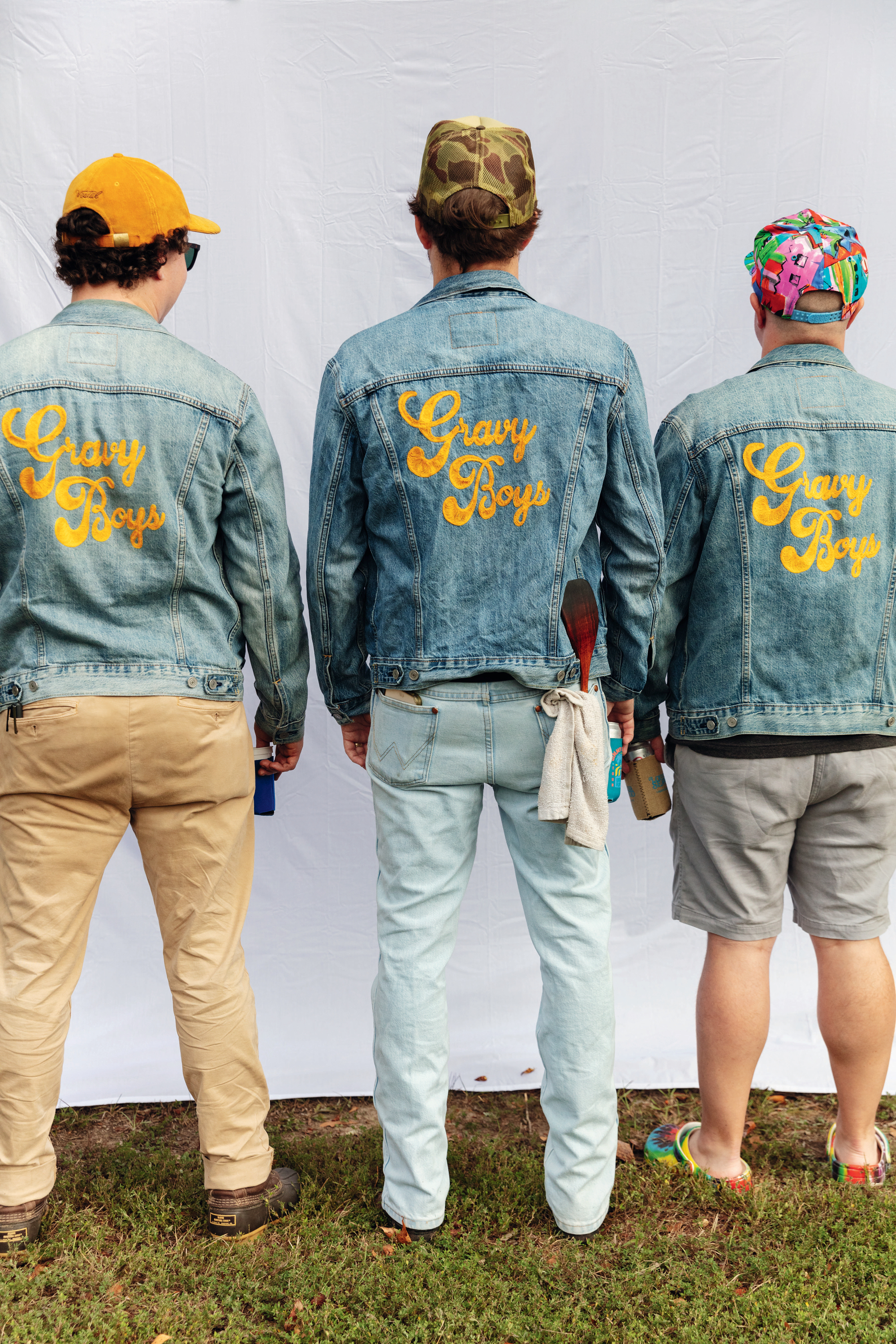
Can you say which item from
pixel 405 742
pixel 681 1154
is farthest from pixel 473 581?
pixel 681 1154

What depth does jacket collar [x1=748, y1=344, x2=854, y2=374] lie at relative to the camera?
220 cm

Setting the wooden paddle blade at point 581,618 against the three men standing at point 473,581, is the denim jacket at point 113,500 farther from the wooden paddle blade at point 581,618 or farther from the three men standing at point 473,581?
the wooden paddle blade at point 581,618

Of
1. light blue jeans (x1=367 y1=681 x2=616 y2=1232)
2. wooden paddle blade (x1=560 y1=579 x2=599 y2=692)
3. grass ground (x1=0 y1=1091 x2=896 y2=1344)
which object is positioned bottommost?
grass ground (x1=0 y1=1091 x2=896 y2=1344)

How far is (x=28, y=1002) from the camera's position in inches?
80.7

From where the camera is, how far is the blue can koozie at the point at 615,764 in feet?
6.89

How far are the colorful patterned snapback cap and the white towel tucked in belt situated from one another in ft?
Answer: 3.00

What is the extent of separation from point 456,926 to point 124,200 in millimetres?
1480

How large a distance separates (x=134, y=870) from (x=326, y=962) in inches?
23.1

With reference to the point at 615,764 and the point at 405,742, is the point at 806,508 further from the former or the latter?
the point at 405,742

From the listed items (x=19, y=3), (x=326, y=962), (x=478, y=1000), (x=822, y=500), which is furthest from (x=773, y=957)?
(x=19, y=3)

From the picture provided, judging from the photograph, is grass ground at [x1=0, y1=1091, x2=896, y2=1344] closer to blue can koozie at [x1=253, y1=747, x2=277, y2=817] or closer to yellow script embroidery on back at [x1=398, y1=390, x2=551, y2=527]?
blue can koozie at [x1=253, y1=747, x2=277, y2=817]

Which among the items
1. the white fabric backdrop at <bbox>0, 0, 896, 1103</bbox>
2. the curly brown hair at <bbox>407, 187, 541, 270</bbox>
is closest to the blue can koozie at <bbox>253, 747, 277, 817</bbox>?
the white fabric backdrop at <bbox>0, 0, 896, 1103</bbox>

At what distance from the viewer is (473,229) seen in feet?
6.41

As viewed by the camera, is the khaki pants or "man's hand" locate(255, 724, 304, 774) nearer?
the khaki pants
